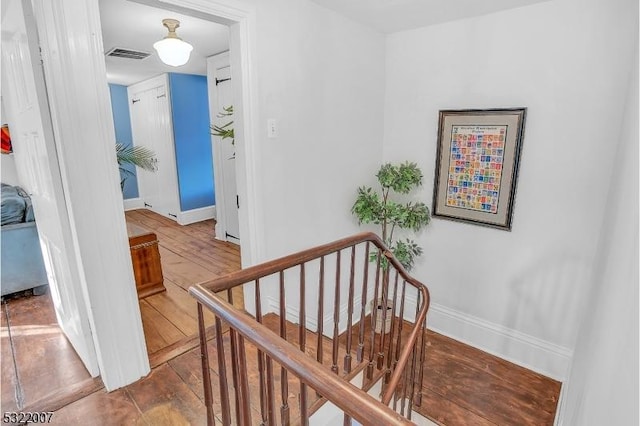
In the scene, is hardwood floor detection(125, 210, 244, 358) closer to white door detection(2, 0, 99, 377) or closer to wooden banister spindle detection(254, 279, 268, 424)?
white door detection(2, 0, 99, 377)

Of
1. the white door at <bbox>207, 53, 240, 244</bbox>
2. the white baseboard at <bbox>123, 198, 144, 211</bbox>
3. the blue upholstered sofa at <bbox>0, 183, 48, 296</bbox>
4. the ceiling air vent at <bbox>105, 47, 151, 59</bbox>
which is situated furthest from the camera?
the white baseboard at <bbox>123, 198, 144, 211</bbox>

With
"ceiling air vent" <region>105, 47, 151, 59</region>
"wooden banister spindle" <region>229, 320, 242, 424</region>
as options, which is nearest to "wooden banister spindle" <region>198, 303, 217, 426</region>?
"wooden banister spindle" <region>229, 320, 242, 424</region>

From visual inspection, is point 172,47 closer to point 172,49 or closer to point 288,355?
point 172,49

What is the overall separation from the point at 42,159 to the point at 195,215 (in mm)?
3667

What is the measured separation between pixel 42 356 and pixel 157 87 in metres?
3.97

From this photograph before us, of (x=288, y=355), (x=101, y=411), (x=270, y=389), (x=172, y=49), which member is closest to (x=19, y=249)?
(x=101, y=411)

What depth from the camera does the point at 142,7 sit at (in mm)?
2312

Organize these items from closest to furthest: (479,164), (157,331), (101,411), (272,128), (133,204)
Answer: (101,411), (272,128), (157,331), (479,164), (133,204)

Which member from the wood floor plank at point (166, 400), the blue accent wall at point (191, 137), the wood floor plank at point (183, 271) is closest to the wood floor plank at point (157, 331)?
the wood floor plank at point (166, 400)

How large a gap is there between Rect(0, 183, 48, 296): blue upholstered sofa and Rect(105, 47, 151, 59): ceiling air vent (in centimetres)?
171

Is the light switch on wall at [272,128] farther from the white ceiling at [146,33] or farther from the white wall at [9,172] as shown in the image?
the white wall at [9,172]

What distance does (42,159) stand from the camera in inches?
60.9

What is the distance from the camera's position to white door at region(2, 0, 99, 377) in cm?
135

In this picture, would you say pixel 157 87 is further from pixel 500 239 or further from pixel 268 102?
pixel 500 239
